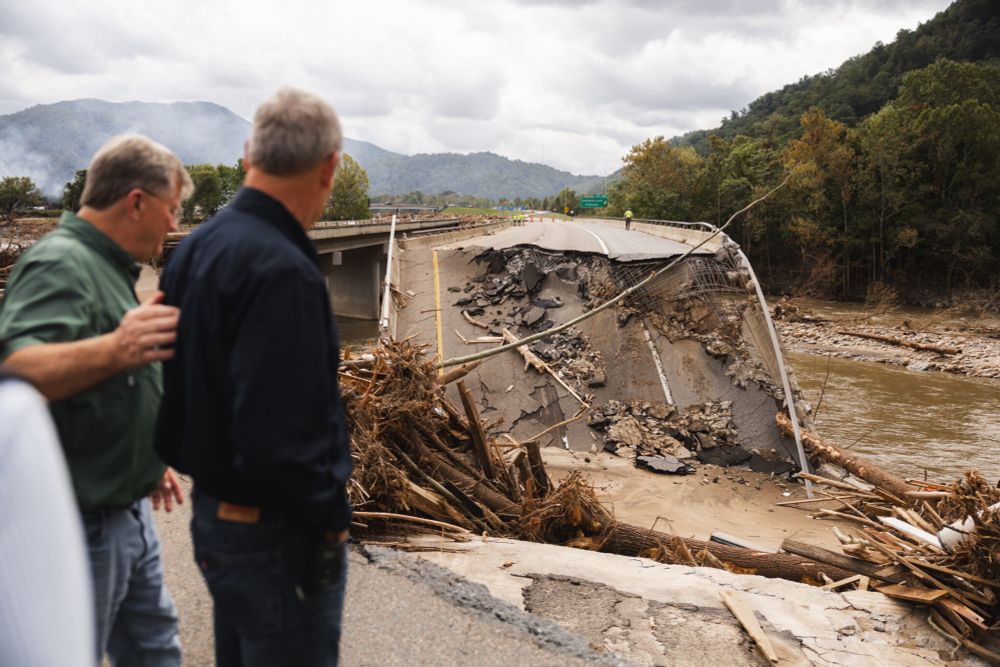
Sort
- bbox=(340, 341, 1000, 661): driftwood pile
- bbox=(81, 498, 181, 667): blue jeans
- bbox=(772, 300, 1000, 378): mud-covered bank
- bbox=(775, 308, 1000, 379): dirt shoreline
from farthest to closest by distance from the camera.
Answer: bbox=(772, 300, 1000, 378): mud-covered bank
bbox=(775, 308, 1000, 379): dirt shoreline
bbox=(340, 341, 1000, 661): driftwood pile
bbox=(81, 498, 181, 667): blue jeans

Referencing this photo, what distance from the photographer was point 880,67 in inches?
3935

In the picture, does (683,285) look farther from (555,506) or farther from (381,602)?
(381,602)

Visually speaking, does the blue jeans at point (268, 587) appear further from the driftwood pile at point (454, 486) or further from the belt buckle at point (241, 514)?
the driftwood pile at point (454, 486)

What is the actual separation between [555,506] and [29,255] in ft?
17.1

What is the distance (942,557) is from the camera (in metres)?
5.38

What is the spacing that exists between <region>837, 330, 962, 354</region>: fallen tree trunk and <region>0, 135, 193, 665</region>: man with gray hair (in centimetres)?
3271

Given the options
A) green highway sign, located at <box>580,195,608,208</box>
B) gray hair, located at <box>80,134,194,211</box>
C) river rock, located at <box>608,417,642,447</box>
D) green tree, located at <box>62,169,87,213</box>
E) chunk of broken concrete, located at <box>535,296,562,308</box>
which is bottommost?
river rock, located at <box>608,417,642,447</box>

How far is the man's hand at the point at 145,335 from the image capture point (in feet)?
6.55

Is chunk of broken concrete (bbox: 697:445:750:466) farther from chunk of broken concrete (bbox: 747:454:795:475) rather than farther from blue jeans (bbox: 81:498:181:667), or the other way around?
blue jeans (bbox: 81:498:181:667)

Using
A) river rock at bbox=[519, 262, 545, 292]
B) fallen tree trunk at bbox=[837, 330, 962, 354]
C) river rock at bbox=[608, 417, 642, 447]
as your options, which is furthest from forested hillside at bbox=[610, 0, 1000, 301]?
river rock at bbox=[608, 417, 642, 447]

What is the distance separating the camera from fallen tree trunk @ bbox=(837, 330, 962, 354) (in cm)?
2850

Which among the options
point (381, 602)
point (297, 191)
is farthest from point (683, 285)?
point (297, 191)

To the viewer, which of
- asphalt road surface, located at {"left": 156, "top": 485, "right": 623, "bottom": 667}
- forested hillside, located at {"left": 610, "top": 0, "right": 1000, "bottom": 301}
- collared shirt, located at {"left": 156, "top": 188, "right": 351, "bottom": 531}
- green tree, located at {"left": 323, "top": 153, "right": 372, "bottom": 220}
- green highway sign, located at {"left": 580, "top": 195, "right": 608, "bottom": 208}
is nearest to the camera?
collared shirt, located at {"left": 156, "top": 188, "right": 351, "bottom": 531}

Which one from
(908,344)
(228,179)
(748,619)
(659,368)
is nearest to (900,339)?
(908,344)
